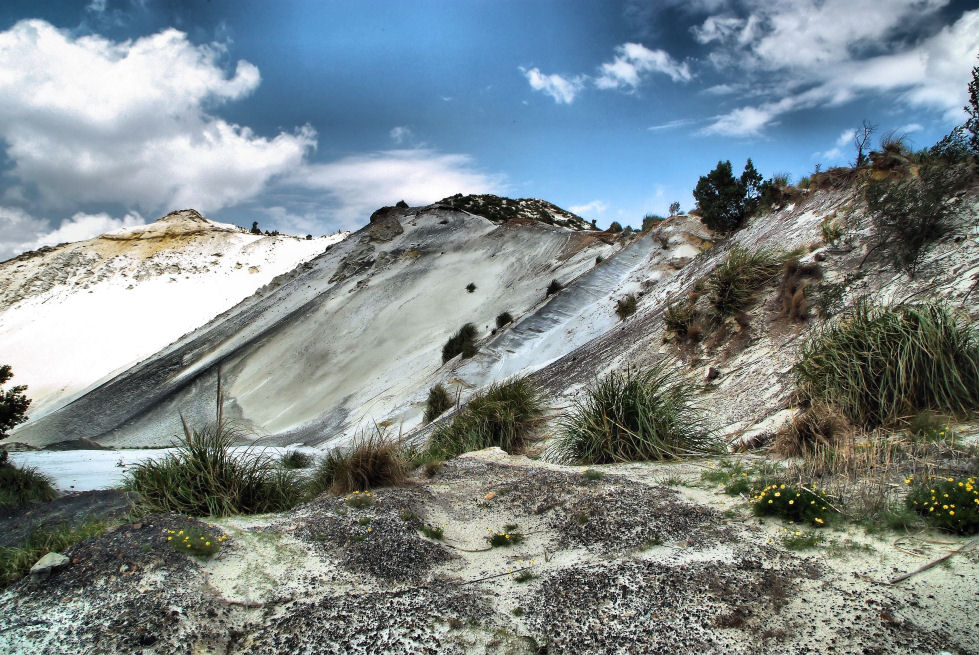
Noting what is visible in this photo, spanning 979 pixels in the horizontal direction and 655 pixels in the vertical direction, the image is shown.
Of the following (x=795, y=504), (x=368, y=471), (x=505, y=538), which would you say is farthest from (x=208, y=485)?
(x=795, y=504)

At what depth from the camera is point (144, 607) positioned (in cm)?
332

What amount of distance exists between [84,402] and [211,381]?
6298mm

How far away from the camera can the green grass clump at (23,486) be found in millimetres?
10719

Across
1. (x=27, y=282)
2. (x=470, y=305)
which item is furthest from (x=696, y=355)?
(x=27, y=282)

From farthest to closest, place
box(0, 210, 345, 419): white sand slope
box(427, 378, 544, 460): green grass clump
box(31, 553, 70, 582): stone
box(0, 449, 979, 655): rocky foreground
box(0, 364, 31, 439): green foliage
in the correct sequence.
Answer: box(0, 210, 345, 419): white sand slope
box(0, 364, 31, 439): green foliage
box(427, 378, 544, 460): green grass clump
box(31, 553, 70, 582): stone
box(0, 449, 979, 655): rocky foreground

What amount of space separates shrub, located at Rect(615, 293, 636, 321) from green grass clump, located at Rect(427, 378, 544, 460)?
741 centimetres

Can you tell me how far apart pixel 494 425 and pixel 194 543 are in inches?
218

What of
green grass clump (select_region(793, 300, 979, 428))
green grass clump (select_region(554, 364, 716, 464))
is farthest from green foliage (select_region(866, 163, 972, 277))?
green grass clump (select_region(554, 364, 716, 464))

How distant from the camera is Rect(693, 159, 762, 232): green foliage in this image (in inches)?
698

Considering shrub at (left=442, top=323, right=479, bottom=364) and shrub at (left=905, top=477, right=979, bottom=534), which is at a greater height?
shrub at (left=442, top=323, right=479, bottom=364)

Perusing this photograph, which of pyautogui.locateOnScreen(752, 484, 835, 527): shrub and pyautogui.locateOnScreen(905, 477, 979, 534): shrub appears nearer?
pyautogui.locateOnScreen(905, 477, 979, 534): shrub

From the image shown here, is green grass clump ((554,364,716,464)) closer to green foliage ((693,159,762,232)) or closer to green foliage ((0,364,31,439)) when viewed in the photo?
green foliage ((693,159,762,232))

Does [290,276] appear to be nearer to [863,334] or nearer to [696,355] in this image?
[696,355]

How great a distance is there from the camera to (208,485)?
20.0ft
